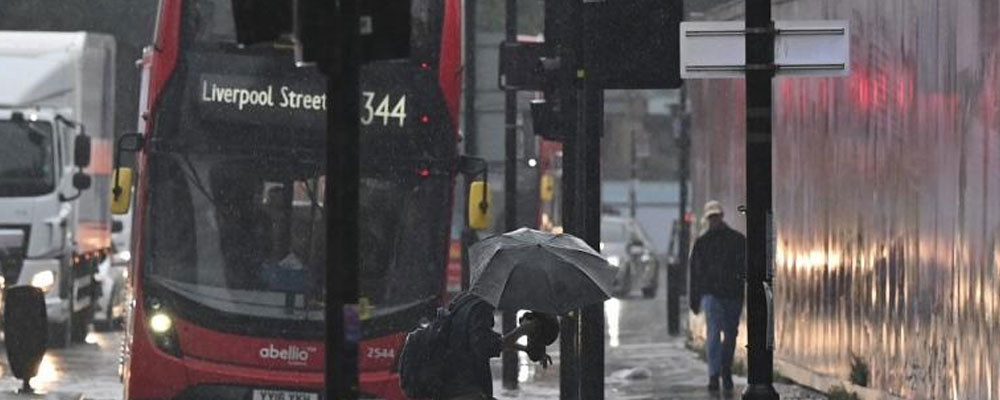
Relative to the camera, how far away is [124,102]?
3212 cm

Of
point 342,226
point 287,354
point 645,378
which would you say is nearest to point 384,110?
point 287,354

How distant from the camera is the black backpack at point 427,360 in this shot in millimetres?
12383

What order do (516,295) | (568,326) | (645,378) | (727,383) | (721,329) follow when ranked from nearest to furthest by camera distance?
(516,295) → (568,326) → (721,329) → (727,383) → (645,378)

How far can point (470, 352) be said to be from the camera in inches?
488

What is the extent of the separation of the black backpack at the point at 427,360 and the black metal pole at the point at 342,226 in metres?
2.79

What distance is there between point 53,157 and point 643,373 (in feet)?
23.9

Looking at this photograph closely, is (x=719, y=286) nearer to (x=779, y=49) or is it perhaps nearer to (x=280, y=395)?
(x=280, y=395)

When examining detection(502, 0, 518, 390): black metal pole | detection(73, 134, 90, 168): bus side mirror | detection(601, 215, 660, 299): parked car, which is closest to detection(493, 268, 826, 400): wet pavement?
detection(502, 0, 518, 390): black metal pole

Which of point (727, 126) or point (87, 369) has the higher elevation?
point (727, 126)

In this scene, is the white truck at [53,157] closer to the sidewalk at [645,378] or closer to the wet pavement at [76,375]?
the wet pavement at [76,375]

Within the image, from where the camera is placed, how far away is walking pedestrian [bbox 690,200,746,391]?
2325 cm

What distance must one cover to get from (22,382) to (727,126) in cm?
849

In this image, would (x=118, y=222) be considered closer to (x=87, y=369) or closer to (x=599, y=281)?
(x=87, y=369)

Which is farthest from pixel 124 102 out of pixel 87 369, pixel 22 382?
pixel 22 382
